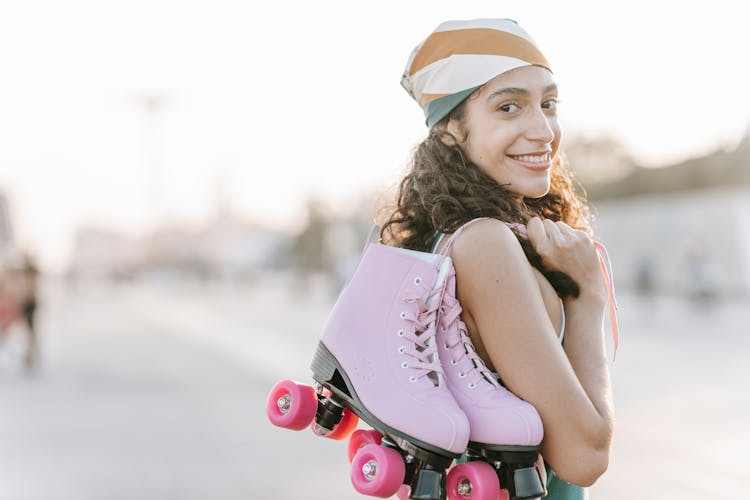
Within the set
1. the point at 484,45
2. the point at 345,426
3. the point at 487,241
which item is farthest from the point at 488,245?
the point at 345,426

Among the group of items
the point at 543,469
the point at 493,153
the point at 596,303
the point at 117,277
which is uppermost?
the point at 493,153

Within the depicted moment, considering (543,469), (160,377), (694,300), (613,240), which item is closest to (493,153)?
(543,469)

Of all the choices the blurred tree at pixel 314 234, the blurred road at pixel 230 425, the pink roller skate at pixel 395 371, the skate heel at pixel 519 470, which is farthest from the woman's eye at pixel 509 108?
the blurred tree at pixel 314 234

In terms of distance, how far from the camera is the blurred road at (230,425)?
5664 millimetres

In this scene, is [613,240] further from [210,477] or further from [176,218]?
[176,218]

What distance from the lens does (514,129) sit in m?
1.73

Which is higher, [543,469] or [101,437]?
[543,469]

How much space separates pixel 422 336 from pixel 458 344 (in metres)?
0.07

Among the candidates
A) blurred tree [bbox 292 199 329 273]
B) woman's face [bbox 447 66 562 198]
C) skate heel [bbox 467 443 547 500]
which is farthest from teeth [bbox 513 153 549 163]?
blurred tree [bbox 292 199 329 273]

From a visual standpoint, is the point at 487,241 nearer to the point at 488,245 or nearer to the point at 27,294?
the point at 488,245

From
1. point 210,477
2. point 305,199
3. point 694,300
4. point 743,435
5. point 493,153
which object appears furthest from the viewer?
point 305,199

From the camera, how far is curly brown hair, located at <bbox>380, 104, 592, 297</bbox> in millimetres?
1721

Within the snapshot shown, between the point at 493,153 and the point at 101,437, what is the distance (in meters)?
6.16

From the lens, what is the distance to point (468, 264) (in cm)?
164
